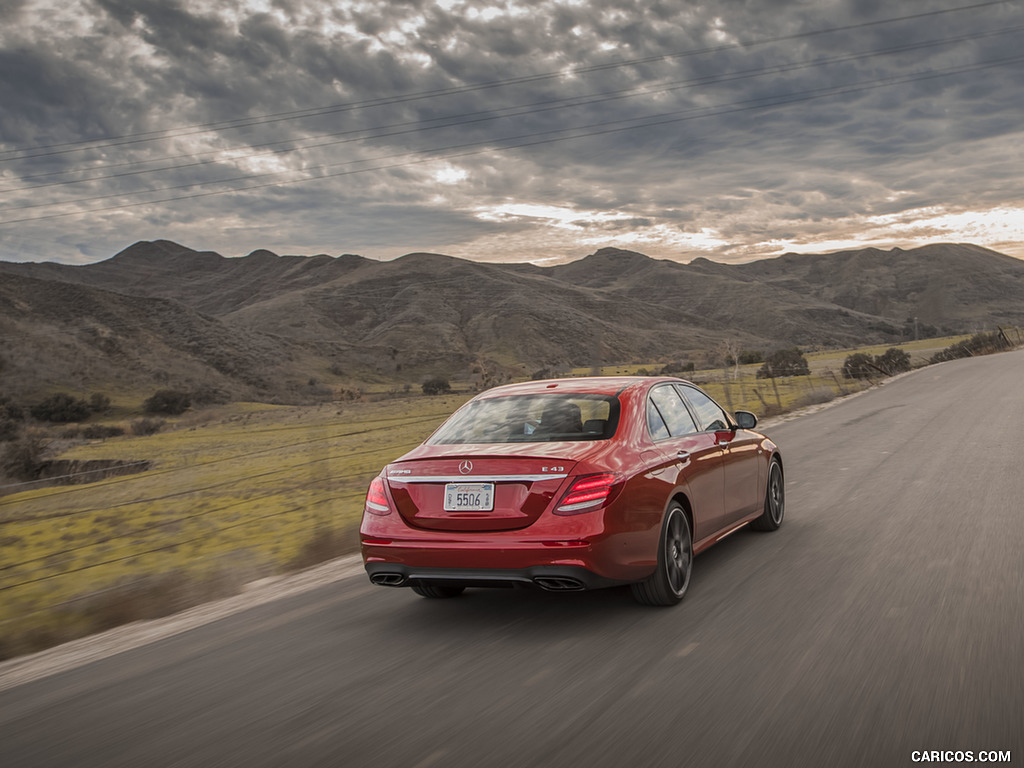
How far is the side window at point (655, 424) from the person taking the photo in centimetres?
594

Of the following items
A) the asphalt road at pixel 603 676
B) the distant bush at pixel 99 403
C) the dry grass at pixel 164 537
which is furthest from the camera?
the distant bush at pixel 99 403

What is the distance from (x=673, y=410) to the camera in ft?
21.4

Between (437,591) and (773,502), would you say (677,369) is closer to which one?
(773,502)

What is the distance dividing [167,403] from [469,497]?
5315 centimetres

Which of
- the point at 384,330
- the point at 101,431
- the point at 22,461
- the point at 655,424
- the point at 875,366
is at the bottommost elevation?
the point at 101,431

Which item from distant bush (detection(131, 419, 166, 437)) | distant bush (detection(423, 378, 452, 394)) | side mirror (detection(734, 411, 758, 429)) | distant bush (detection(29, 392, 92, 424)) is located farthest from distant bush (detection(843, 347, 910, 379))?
distant bush (detection(29, 392, 92, 424))

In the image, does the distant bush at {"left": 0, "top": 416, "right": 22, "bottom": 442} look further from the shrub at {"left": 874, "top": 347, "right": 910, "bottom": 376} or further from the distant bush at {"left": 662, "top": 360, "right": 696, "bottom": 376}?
the shrub at {"left": 874, "top": 347, "right": 910, "bottom": 376}

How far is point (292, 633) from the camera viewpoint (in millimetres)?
5609

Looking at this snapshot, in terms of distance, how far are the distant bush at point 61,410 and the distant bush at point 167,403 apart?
3444 mm

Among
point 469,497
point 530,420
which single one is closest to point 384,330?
point 530,420

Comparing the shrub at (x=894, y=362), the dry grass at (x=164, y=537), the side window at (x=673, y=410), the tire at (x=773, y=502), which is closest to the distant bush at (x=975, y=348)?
the shrub at (x=894, y=362)

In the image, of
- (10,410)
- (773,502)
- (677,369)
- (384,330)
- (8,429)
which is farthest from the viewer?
(384,330)

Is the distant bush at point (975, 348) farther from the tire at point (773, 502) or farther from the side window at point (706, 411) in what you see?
the side window at point (706, 411)

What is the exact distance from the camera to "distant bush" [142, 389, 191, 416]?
175 feet
